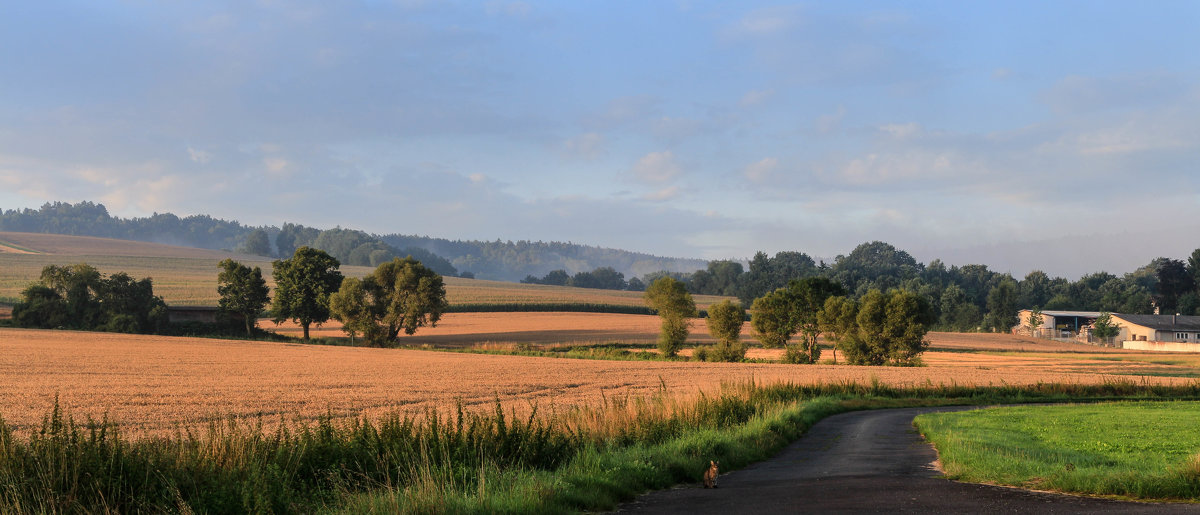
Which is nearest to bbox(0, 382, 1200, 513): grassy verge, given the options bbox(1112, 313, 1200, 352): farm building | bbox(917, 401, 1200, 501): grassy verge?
bbox(917, 401, 1200, 501): grassy verge

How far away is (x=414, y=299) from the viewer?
97.0m

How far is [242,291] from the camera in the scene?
97812mm

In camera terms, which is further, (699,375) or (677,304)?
(677,304)

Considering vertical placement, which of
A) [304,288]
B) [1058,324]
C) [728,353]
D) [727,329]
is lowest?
[728,353]

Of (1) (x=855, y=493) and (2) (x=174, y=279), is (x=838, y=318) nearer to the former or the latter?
(1) (x=855, y=493)

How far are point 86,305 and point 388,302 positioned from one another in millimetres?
31100

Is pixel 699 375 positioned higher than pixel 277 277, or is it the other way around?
pixel 277 277

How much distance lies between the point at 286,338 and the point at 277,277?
6789 mm

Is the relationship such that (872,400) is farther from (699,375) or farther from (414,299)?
(414,299)

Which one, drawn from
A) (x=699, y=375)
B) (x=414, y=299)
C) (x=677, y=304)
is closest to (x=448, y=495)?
(x=699, y=375)

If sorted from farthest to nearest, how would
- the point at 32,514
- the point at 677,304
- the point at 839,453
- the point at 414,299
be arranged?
1. the point at 414,299
2. the point at 677,304
3. the point at 839,453
4. the point at 32,514

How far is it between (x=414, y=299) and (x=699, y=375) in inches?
1722

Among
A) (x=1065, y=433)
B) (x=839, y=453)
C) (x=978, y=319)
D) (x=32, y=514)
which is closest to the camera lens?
(x=32, y=514)

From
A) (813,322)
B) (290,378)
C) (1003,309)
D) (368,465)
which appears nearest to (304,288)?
(290,378)
